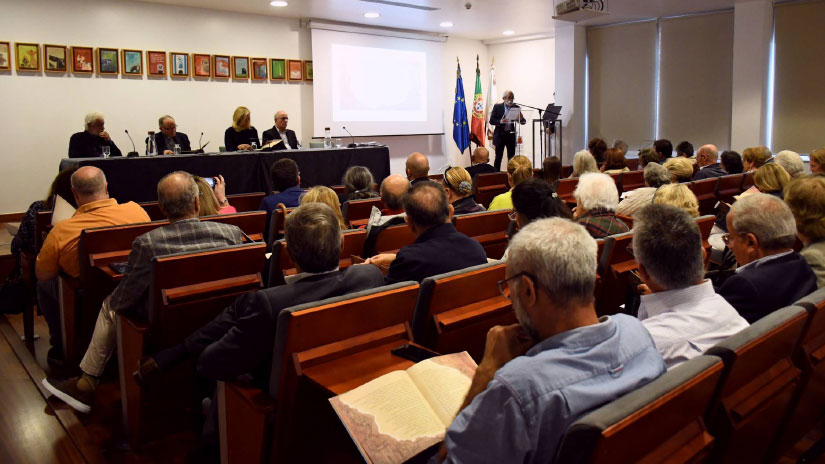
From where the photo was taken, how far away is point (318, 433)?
1.96 m

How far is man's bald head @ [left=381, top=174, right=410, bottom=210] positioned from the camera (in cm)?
377

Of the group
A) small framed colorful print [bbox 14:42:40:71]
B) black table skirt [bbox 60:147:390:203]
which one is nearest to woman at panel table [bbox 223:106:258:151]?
black table skirt [bbox 60:147:390:203]

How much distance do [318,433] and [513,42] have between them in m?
12.8

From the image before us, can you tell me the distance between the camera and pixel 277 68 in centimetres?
1045

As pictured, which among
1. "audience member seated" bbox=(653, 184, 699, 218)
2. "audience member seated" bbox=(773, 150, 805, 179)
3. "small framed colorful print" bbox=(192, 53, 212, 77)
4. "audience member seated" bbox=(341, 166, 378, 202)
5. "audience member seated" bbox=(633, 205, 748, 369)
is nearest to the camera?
"audience member seated" bbox=(633, 205, 748, 369)

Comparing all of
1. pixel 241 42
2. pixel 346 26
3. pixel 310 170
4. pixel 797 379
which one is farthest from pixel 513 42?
pixel 797 379

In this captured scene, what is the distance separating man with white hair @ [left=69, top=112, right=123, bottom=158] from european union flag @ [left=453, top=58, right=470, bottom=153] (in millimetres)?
6927

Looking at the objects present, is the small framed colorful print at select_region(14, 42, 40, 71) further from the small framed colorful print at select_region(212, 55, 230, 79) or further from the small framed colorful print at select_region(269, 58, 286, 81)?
the small framed colorful print at select_region(269, 58, 286, 81)

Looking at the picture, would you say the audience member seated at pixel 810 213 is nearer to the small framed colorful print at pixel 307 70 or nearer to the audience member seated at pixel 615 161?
the audience member seated at pixel 615 161

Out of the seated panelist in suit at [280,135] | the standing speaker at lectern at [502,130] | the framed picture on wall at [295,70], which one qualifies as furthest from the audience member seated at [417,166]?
the standing speaker at lectern at [502,130]

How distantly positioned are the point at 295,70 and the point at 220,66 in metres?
1.31

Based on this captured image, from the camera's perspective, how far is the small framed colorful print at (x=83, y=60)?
8.52 m

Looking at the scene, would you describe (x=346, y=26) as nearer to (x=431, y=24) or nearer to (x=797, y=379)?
(x=431, y=24)

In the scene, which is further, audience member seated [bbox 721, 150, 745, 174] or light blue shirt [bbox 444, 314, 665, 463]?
audience member seated [bbox 721, 150, 745, 174]
